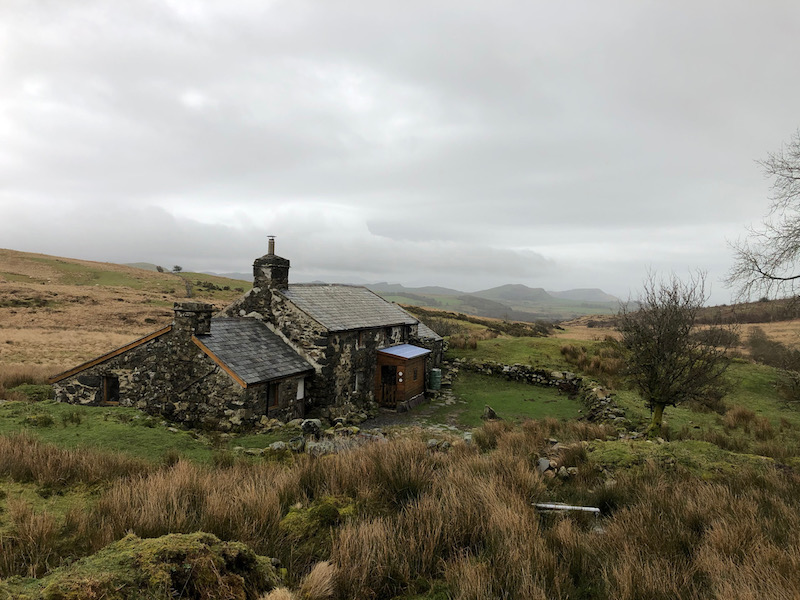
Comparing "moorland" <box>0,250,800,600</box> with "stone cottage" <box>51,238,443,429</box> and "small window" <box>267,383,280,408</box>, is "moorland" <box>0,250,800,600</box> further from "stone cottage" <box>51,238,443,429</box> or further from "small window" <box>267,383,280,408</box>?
"small window" <box>267,383,280,408</box>

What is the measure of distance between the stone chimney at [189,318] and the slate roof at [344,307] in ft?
15.2

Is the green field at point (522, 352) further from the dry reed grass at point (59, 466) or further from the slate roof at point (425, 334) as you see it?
the dry reed grass at point (59, 466)

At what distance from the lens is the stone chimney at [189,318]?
15828mm

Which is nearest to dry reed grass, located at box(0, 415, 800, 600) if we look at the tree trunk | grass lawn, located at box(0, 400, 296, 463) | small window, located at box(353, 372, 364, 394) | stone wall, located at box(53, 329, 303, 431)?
grass lawn, located at box(0, 400, 296, 463)

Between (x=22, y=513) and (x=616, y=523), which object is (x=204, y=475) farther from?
(x=616, y=523)

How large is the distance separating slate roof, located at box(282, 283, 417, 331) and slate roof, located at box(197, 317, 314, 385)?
198cm

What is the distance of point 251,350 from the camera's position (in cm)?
1747

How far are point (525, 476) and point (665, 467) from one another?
11.5 ft

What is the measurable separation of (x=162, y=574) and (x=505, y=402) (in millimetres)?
21094

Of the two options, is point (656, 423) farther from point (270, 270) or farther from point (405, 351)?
point (270, 270)

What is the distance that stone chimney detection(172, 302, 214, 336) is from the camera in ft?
51.9

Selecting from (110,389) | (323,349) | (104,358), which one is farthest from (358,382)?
(104,358)

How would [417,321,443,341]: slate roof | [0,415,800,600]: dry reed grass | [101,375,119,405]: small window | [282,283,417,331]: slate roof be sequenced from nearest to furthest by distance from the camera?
[0,415,800,600]: dry reed grass, [101,375,119,405]: small window, [282,283,417,331]: slate roof, [417,321,443,341]: slate roof

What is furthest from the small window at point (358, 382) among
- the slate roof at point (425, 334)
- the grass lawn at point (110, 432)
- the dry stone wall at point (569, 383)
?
the dry stone wall at point (569, 383)
